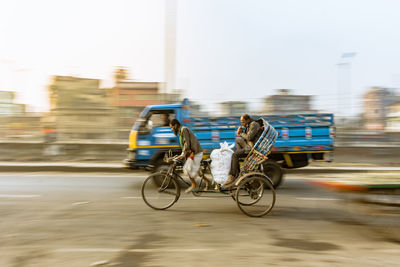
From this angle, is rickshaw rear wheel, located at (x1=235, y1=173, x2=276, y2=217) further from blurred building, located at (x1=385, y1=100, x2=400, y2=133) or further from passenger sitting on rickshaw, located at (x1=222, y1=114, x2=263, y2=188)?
→ blurred building, located at (x1=385, y1=100, x2=400, y2=133)

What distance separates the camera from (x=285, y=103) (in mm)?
11992

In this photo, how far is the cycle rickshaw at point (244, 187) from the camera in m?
5.77

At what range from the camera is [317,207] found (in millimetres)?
6527

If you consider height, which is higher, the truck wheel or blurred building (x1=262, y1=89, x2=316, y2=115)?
blurred building (x1=262, y1=89, x2=316, y2=115)

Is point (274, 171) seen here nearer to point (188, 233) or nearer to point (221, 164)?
point (221, 164)

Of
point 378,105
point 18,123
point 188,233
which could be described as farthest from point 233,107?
point 18,123

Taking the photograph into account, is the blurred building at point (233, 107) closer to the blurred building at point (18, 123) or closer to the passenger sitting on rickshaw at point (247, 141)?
the passenger sitting on rickshaw at point (247, 141)

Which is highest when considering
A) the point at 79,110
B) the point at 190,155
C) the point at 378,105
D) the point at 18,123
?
the point at 378,105

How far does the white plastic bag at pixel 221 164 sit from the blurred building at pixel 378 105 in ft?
27.6

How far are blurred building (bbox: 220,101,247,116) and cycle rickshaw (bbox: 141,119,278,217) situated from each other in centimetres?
483

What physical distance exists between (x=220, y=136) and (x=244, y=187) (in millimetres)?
2973

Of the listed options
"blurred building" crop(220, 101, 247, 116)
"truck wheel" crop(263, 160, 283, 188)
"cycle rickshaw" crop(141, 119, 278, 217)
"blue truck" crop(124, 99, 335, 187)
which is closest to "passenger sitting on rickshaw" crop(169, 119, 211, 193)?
"cycle rickshaw" crop(141, 119, 278, 217)

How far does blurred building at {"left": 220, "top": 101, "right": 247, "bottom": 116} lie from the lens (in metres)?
11.2

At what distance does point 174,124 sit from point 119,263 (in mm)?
3057
